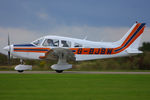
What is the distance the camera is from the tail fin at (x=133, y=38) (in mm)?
14275

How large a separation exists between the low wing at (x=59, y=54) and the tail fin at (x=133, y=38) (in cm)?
330

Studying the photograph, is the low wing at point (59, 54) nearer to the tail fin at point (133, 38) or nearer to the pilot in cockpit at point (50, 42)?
the pilot in cockpit at point (50, 42)

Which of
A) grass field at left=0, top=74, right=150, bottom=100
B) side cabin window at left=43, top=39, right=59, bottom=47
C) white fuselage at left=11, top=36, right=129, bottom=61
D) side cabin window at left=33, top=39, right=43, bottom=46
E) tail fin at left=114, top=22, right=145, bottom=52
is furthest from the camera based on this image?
tail fin at left=114, top=22, right=145, bottom=52

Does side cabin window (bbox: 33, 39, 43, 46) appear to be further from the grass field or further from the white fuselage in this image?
the grass field

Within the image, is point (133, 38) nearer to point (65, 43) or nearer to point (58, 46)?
point (65, 43)

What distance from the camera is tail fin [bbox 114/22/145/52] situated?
1427cm

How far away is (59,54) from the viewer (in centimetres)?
1291

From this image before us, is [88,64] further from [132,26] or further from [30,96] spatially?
[30,96]

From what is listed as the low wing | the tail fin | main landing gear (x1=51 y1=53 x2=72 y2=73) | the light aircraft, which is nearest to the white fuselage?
the light aircraft

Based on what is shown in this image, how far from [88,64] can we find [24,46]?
5833 millimetres

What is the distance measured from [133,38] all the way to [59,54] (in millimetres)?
5042

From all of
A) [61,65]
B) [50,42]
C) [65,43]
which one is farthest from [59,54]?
[50,42]

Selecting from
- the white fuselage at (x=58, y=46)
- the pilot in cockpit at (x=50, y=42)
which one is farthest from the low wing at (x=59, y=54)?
the pilot in cockpit at (x=50, y=42)

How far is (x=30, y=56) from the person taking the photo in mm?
13633
